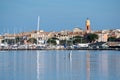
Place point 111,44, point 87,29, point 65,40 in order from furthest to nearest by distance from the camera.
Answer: point 87,29 < point 65,40 < point 111,44

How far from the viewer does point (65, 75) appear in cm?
2944

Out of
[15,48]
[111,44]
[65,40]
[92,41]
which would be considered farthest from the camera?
[65,40]

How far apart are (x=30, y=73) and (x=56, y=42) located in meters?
102

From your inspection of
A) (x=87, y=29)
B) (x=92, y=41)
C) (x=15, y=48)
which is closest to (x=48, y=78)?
(x=15, y=48)

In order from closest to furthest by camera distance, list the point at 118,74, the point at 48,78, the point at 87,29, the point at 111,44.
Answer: the point at 48,78
the point at 118,74
the point at 111,44
the point at 87,29

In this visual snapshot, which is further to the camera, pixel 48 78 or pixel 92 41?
pixel 92 41

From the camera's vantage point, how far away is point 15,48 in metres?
108

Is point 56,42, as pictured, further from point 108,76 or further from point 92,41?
point 108,76

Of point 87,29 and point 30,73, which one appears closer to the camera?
point 30,73

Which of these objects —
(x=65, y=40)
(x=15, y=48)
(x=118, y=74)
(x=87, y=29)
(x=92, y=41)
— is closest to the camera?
(x=118, y=74)

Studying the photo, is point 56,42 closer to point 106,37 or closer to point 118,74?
point 106,37

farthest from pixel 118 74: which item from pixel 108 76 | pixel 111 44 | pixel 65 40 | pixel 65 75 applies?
pixel 65 40

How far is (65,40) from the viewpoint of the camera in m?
139

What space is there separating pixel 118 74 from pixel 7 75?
691 cm
